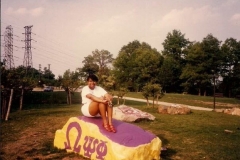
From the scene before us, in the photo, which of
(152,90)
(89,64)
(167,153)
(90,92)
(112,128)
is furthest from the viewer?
(89,64)

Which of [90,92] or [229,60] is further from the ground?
[229,60]

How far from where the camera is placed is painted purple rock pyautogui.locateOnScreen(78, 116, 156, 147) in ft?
21.1

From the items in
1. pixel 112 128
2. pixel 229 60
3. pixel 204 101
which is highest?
pixel 229 60

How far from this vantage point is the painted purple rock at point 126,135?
645 cm

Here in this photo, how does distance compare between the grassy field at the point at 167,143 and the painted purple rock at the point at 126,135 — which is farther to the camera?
the grassy field at the point at 167,143

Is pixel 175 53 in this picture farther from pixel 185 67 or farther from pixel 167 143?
pixel 167 143

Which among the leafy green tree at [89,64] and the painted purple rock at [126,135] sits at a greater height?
the leafy green tree at [89,64]

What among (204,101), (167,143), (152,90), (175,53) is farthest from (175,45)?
(167,143)

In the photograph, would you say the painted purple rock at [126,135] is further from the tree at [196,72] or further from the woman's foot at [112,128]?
the tree at [196,72]

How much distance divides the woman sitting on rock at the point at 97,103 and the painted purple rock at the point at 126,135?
164 mm

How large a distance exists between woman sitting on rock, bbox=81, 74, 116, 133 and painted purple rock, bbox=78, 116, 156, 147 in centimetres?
16

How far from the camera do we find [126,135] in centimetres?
662

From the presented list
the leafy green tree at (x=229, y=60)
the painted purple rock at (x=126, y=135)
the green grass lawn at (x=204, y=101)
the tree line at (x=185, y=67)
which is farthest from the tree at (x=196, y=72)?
the painted purple rock at (x=126, y=135)

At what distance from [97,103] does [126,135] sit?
128 centimetres
